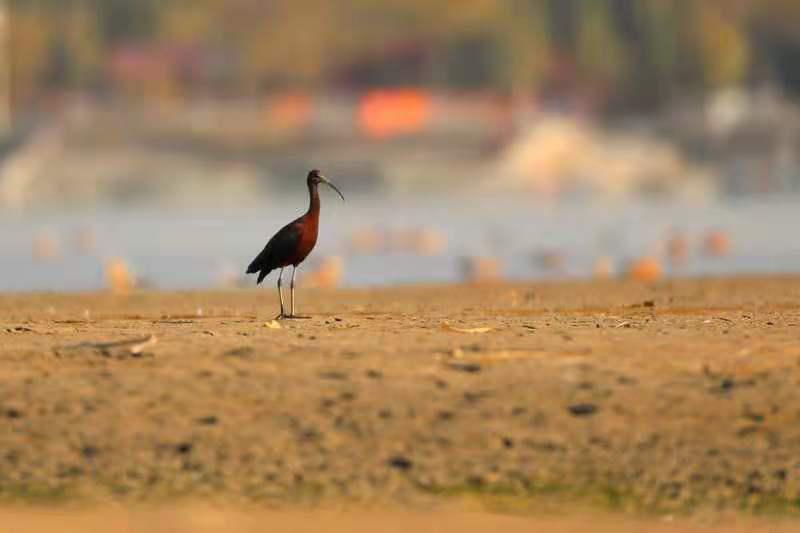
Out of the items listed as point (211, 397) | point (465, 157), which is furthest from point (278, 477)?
point (465, 157)

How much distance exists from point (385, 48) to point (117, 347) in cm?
6346

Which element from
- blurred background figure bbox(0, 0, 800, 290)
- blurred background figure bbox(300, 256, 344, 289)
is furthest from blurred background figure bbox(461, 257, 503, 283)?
blurred background figure bbox(0, 0, 800, 290)

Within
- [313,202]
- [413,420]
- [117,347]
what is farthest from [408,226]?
[413,420]

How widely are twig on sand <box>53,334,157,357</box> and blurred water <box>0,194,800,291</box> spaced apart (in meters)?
15.9

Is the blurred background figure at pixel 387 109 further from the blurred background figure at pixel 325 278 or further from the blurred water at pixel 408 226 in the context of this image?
the blurred background figure at pixel 325 278

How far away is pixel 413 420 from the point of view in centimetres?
1221

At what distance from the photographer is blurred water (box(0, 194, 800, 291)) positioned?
120 feet

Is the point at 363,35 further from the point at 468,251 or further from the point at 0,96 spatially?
the point at 468,251

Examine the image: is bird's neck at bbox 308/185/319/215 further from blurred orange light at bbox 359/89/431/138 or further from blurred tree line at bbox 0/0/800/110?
blurred orange light at bbox 359/89/431/138

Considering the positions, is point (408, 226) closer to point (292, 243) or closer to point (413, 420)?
point (292, 243)

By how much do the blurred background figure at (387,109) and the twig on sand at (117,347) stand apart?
191 ft

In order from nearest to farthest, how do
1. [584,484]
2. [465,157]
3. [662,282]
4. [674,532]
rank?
1. [674,532]
2. [584,484]
3. [662,282]
4. [465,157]

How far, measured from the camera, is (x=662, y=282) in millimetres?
27344

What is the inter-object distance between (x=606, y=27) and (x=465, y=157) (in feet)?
25.3
